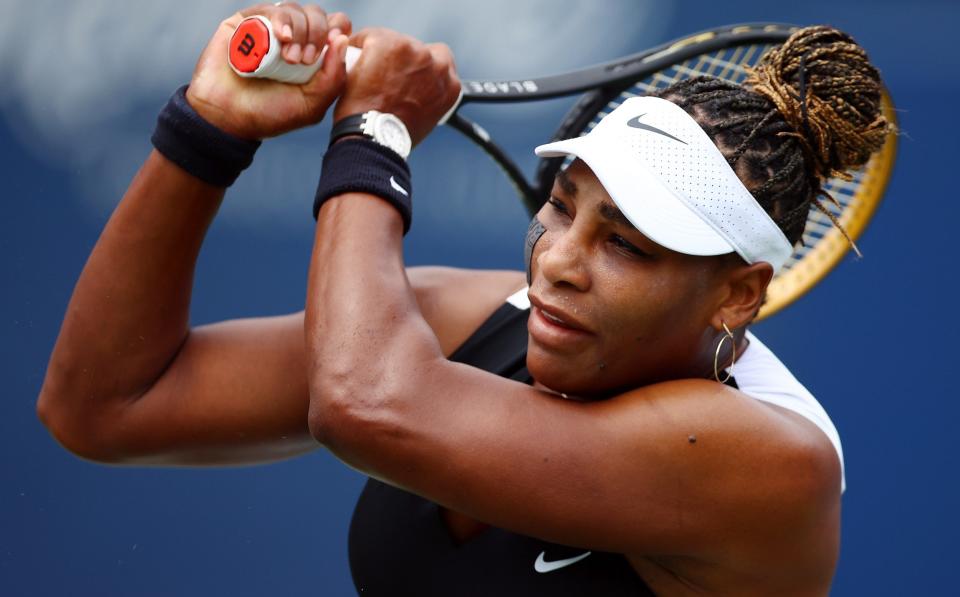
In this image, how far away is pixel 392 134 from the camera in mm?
1535

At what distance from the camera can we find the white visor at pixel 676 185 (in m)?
1.35

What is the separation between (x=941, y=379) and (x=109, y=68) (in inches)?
83.6

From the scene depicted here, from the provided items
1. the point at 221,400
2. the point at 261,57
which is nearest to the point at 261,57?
the point at 261,57

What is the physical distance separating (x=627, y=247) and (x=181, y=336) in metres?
0.70

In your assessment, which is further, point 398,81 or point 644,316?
point 398,81

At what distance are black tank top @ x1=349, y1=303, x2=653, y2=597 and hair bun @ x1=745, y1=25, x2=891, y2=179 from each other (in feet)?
1.50

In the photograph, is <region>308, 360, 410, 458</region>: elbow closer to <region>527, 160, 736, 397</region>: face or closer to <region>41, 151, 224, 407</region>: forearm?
<region>527, 160, 736, 397</region>: face

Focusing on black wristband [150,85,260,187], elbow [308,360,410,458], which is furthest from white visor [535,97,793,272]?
black wristband [150,85,260,187]

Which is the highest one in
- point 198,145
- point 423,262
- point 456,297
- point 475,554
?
point 198,145

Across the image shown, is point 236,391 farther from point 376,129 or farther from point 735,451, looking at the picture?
point 735,451

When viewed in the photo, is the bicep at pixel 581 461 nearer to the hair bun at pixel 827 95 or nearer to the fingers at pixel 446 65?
the hair bun at pixel 827 95

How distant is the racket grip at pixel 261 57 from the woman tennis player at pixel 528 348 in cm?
2

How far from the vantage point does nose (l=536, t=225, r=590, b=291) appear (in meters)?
1.36

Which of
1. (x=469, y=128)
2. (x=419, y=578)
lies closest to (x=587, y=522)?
(x=419, y=578)
